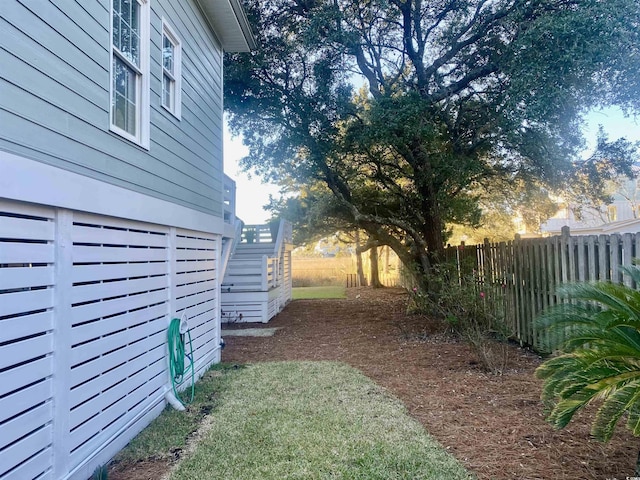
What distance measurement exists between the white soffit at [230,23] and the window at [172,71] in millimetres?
1237

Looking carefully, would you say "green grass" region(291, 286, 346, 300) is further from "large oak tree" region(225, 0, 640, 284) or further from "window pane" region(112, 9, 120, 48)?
"window pane" region(112, 9, 120, 48)

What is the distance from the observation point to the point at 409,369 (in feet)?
17.9

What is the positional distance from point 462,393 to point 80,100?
4394 millimetres

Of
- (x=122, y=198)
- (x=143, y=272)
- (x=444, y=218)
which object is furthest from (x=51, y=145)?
(x=444, y=218)

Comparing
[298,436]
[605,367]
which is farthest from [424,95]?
[298,436]

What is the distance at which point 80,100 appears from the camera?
9.41 ft

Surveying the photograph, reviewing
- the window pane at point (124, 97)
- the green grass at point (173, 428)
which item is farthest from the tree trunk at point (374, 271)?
the window pane at point (124, 97)

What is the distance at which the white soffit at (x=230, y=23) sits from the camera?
5.74 metres

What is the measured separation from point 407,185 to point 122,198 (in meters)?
9.39

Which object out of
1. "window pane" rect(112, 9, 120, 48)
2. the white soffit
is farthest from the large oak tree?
"window pane" rect(112, 9, 120, 48)

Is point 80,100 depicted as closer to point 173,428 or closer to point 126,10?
point 126,10

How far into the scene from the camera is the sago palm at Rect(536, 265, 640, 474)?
243 centimetres

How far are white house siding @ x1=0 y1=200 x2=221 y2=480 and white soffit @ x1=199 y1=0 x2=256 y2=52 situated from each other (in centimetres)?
339

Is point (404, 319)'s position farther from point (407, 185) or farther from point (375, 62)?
point (375, 62)
